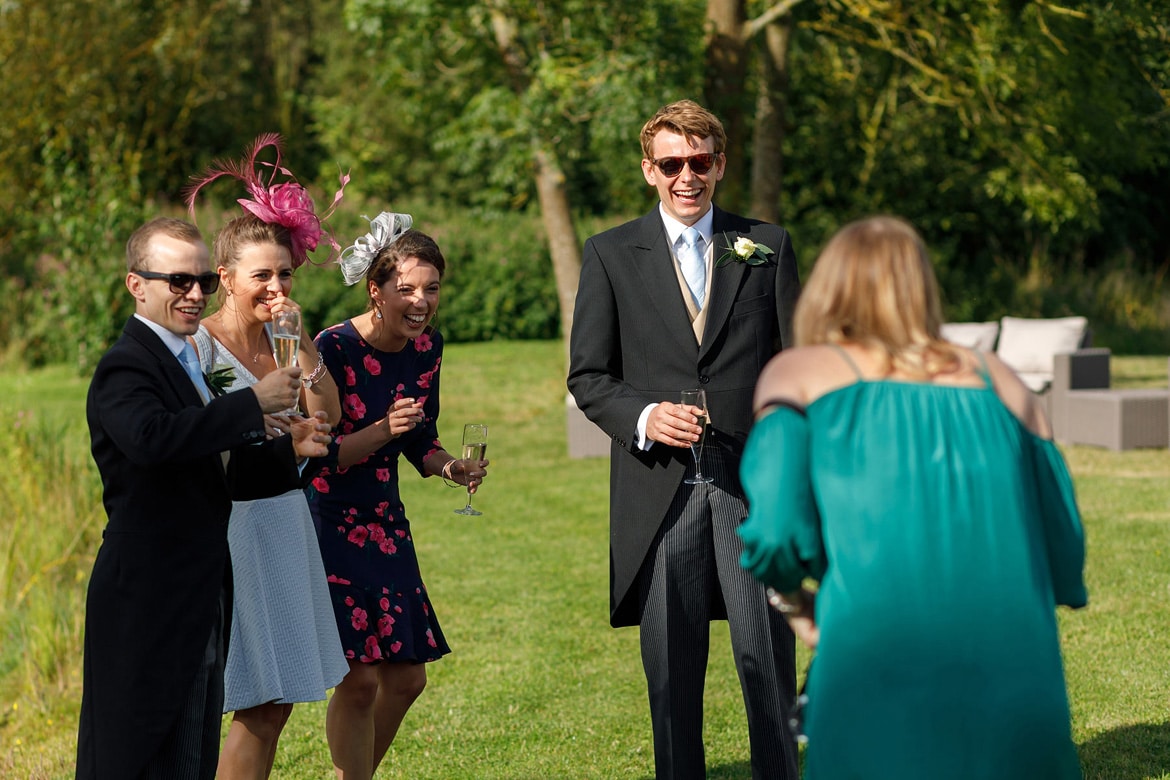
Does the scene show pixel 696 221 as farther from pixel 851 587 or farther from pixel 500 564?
pixel 500 564

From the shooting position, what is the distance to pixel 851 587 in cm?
255

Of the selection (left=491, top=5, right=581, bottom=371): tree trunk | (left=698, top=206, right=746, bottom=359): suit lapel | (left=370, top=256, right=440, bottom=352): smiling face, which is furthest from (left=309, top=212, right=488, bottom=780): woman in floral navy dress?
(left=491, top=5, right=581, bottom=371): tree trunk

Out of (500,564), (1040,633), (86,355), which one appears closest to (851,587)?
(1040,633)

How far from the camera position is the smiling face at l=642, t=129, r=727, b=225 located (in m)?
4.11

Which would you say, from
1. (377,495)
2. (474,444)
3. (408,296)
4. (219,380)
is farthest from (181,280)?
(474,444)

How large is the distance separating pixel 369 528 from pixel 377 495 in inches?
4.4

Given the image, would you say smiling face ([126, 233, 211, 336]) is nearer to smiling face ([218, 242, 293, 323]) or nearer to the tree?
smiling face ([218, 242, 293, 323])

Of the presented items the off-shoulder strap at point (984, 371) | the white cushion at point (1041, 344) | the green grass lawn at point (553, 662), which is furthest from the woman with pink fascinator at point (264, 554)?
the white cushion at point (1041, 344)

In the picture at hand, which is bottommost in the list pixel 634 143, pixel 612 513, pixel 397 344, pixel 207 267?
pixel 612 513

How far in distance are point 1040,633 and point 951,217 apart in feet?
89.8

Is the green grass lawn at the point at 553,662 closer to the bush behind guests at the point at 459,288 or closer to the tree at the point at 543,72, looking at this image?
the tree at the point at 543,72

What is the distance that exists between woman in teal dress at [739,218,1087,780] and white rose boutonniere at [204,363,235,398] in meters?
1.59

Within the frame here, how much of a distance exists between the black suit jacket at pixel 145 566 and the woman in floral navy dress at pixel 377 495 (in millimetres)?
917

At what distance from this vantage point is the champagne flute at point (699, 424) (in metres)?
3.88
